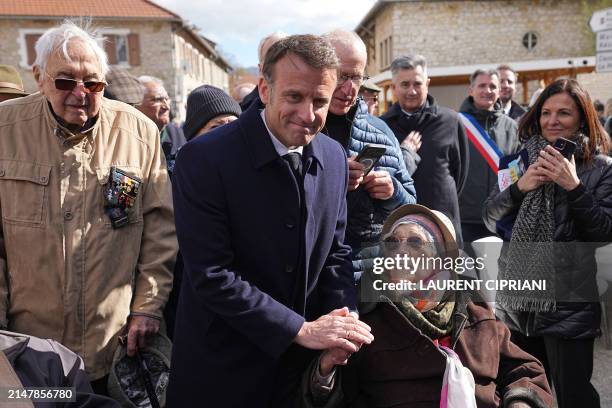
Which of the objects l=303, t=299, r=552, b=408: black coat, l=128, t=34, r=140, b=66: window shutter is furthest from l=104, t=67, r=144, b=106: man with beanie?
l=128, t=34, r=140, b=66: window shutter

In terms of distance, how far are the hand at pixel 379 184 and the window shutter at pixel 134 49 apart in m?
27.8

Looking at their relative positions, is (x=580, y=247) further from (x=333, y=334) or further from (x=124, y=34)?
(x=124, y=34)

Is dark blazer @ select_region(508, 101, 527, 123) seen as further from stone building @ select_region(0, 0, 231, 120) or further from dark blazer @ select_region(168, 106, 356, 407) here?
stone building @ select_region(0, 0, 231, 120)

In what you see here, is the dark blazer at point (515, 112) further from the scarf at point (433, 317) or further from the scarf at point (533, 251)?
the scarf at point (433, 317)

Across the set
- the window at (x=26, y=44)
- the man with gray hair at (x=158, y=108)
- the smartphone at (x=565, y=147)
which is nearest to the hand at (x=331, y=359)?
the smartphone at (x=565, y=147)

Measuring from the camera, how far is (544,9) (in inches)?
1038

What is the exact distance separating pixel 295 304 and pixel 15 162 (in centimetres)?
133

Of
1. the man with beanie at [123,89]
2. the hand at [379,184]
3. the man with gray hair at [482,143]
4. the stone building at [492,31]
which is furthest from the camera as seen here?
the stone building at [492,31]

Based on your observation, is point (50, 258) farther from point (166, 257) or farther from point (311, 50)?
point (311, 50)

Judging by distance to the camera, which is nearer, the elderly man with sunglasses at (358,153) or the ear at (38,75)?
the ear at (38,75)

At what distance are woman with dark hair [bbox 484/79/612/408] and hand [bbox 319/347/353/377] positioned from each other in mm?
1373

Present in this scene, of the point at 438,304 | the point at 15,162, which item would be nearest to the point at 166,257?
the point at 15,162

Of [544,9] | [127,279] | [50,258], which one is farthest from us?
[544,9]

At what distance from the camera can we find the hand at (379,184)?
7.96ft
